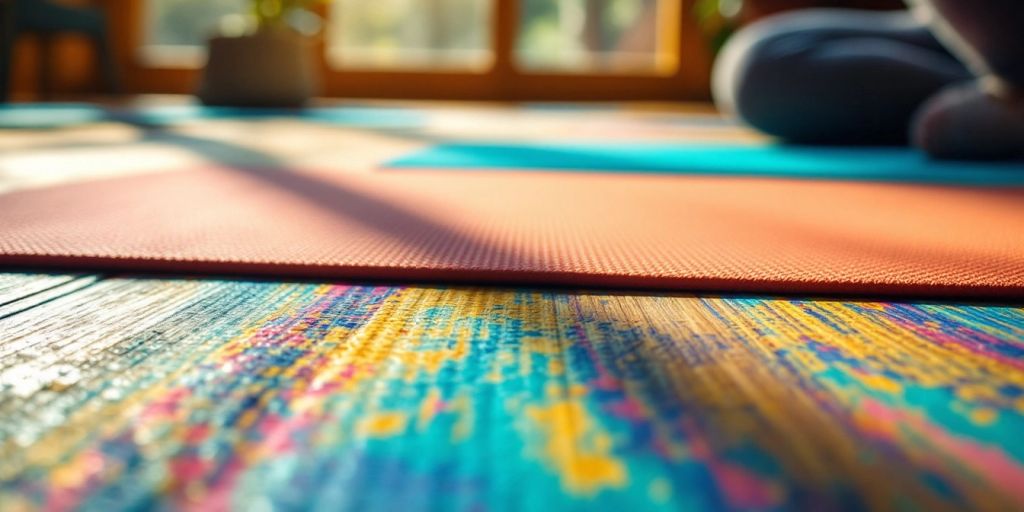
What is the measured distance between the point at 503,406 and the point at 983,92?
1.29 meters

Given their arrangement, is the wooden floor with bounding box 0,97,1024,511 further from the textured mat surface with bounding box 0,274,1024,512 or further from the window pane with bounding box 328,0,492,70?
the window pane with bounding box 328,0,492,70

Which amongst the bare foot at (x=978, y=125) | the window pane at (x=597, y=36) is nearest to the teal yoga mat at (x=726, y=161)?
the bare foot at (x=978, y=125)

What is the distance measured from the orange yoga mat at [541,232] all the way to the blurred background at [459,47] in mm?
3863

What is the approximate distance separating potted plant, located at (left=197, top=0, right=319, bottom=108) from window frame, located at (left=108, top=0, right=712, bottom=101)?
1496 millimetres

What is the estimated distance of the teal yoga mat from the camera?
3.55ft

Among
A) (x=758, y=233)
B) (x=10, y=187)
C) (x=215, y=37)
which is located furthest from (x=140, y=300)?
(x=215, y=37)

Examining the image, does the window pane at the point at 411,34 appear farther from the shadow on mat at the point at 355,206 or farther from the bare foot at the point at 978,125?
the bare foot at the point at 978,125

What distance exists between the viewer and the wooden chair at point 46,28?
2951 mm

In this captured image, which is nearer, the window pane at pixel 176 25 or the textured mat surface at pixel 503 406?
the textured mat surface at pixel 503 406

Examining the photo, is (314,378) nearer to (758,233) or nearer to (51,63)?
(758,233)

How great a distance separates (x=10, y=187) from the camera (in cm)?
81

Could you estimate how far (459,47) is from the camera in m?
4.77

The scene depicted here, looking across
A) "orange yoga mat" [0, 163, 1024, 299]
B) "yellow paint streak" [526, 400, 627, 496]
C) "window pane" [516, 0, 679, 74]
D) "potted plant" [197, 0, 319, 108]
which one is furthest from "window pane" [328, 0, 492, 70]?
"yellow paint streak" [526, 400, 627, 496]

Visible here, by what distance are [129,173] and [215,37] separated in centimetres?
230
